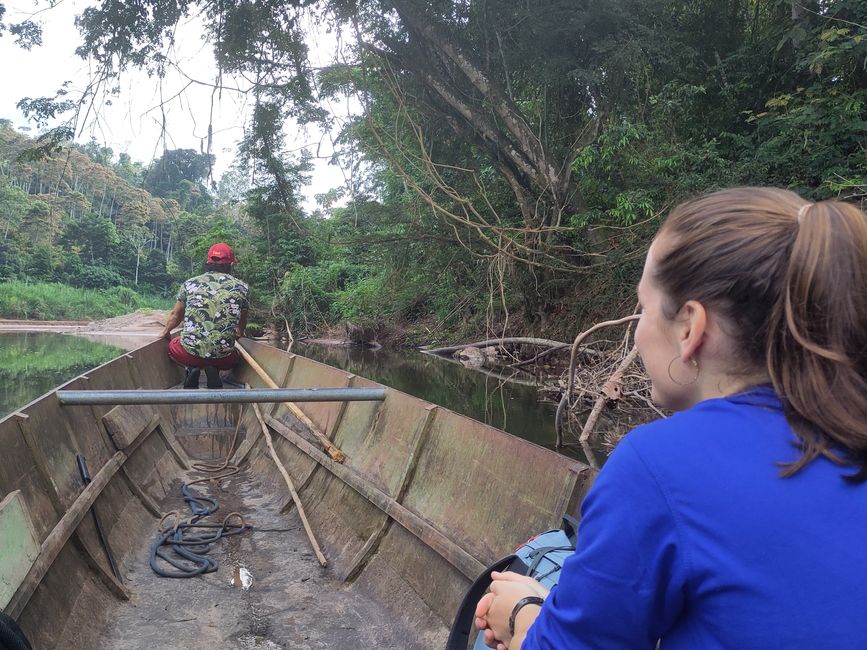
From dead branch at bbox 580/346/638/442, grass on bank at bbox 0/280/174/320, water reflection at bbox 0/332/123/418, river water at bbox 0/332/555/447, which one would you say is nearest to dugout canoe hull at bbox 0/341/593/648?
dead branch at bbox 580/346/638/442

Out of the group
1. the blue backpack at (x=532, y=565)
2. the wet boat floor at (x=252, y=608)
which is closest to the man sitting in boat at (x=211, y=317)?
the wet boat floor at (x=252, y=608)

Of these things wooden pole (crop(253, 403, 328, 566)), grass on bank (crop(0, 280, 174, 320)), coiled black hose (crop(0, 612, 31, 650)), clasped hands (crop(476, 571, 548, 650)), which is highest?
clasped hands (crop(476, 571, 548, 650))

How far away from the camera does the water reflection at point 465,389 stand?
806 centimetres

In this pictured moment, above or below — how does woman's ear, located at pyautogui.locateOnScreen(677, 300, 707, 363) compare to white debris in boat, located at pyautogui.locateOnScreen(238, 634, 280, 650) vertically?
above

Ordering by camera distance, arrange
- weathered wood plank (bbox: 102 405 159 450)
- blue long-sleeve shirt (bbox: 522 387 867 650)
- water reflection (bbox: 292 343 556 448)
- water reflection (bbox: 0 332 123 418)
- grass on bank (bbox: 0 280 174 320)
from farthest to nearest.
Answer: grass on bank (bbox: 0 280 174 320) < water reflection (bbox: 0 332 123 418) < water reflection (bbox: 292 343 556 448) < weathered wood plank (bbox: 102 405 159 450) < blue long-sleeve shirt (bbox: 522 387 867 650)

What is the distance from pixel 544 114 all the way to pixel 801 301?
10625mm

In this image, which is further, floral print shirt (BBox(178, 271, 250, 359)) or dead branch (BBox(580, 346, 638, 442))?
floral print shirt (BBox(178, 271, 250, 359))

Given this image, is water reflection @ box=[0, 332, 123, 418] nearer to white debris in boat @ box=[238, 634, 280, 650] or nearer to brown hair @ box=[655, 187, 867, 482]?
white debris in boat @ box=[238, 634, 280, 650]

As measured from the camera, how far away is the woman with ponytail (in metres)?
0.68

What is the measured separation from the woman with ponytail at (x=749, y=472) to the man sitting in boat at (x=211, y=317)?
5.44 metres

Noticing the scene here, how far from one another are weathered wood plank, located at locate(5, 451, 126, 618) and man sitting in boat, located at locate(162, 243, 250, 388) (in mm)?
2164

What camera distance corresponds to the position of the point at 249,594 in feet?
10.7

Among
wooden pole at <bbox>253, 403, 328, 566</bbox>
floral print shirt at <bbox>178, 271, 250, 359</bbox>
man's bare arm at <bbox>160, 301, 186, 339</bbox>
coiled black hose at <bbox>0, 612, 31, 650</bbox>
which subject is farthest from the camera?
man's bare arm at <bbox>160, 301, 186, 339</bbox>

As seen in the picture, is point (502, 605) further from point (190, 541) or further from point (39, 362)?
point (39, 362)
